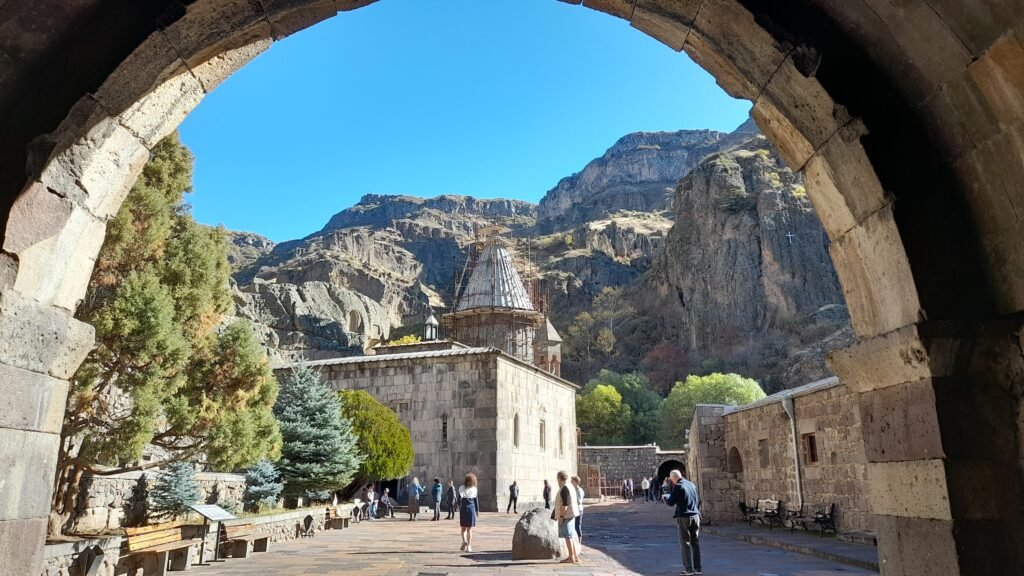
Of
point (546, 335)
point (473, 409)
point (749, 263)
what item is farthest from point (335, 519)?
point (749, 263)

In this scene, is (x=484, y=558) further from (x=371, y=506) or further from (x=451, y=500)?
(x=371, y=506)

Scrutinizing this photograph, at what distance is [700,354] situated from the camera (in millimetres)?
67312

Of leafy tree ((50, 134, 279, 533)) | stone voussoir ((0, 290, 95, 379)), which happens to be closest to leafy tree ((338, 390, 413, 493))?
leafy tree ((50, 134, 279, 533))

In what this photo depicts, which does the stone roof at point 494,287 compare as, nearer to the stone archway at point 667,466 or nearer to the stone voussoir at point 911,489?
the stone archway at point 667,466

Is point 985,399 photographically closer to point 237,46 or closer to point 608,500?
point 237,46

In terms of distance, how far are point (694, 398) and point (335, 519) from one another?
1393 inches

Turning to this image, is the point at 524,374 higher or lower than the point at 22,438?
higher

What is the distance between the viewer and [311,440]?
1644 centimetres

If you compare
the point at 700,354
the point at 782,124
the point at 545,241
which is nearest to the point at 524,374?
the point at 782,124

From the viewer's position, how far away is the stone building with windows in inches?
450

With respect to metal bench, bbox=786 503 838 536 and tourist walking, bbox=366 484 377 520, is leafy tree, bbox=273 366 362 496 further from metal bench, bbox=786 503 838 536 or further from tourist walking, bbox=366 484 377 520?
metal bench, bbox=786 503 838 536

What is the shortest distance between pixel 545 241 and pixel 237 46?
107 metres

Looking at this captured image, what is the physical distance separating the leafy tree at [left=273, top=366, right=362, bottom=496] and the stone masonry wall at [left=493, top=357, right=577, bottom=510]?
6.73 metres

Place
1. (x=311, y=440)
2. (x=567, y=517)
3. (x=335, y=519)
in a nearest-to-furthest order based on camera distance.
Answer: (x=567, y=517)
(x=311, y=440)
(x=335, y=519)
